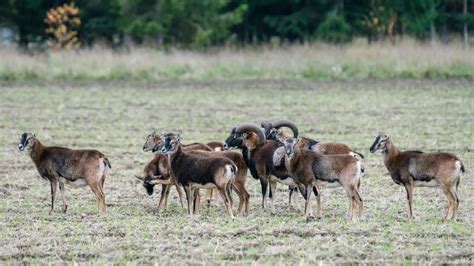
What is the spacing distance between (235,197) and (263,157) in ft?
4.76

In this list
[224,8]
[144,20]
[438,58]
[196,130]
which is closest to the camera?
[196,130]

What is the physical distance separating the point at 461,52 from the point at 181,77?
10455 millimetres

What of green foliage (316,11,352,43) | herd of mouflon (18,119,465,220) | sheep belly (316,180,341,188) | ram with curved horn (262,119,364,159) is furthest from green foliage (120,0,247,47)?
sheep belly (316,180,341,188)

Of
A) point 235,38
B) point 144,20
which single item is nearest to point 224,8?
point 235,38

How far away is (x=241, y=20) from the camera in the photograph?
5653cm

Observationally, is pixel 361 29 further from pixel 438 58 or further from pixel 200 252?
pixel 200 252

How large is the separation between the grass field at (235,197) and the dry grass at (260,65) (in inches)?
81.6

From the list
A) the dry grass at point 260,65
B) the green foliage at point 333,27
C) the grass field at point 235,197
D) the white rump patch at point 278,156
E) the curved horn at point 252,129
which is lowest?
the green foliage at point 333,27

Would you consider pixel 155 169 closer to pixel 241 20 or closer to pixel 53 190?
pixel 53 190

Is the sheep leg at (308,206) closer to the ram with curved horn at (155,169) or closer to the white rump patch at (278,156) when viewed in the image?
the white rump patch at (278,156)

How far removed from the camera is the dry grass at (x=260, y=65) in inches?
1553

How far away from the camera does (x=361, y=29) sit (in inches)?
2261

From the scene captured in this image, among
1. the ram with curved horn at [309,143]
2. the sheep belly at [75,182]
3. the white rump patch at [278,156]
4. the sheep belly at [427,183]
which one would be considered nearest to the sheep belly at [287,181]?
the white rump patch at [278,156]

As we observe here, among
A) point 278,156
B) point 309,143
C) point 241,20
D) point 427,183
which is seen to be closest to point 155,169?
point 278,156
